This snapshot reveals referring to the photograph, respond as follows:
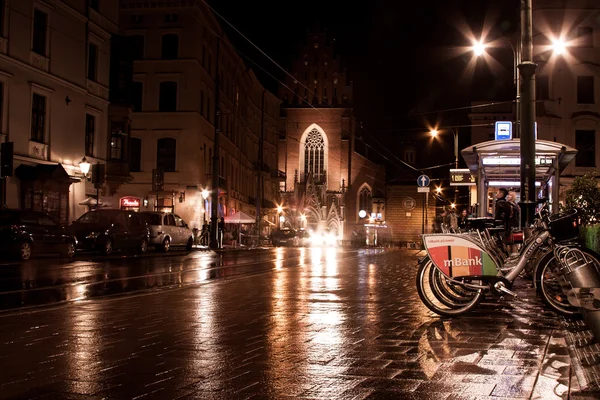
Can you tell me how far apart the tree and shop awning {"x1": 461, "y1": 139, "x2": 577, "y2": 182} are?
27.3 inches

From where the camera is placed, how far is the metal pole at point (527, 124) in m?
12.0

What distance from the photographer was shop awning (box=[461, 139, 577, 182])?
17.0 m

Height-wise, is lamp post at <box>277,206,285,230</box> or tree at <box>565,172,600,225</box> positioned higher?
lamp post at <box>277,206,285,230</box>

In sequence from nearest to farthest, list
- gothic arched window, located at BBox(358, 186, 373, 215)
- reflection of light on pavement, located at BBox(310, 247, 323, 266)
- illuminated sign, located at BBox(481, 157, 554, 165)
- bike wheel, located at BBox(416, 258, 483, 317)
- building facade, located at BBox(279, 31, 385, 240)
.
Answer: bike wheel, located at BBox(416, 258, 483, 317), illuminated sign, located at BBox(481, 157, 554, 165), reflection of light on pavement, located at BBox(310, 247, 323, 266), building facade, located at BBox(279, 31, 385, 240), gothic arched window, located at BBox(358, 186, 373, 215)

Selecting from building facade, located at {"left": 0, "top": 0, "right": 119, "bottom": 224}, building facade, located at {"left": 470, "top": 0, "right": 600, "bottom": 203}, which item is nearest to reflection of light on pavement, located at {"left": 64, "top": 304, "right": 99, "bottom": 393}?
building facade, located at {"left": 0, "top": 0, "right": 119, "bottom": 224}

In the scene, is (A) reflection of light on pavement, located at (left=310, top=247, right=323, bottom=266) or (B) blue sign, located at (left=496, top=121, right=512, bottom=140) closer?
(B) blue sign, located at (left=496, top=121, right=512, bottom=140)

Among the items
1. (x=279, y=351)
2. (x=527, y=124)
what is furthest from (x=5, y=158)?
(x=279, y=351)

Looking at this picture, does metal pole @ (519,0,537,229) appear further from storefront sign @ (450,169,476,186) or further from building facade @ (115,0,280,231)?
building facade @ (115,0,280,231)

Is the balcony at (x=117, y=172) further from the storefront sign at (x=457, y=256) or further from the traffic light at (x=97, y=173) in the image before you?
the storefront sign at (x=457, y=256)

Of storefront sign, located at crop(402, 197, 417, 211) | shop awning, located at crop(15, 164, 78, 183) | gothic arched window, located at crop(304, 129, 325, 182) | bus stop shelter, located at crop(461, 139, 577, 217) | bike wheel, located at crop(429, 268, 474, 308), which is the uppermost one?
gothic arched window, located at crop(304, 129, 325, 182)

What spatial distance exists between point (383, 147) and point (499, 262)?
272 feet

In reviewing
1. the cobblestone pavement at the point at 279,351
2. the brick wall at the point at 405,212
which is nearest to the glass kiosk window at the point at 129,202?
the cobblestone pavement at the point at 279,351

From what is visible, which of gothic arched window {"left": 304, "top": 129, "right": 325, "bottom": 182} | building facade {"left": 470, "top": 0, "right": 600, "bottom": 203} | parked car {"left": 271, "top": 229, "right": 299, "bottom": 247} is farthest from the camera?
gothic arched window {"left": 304, "top": 129, "right": 325, "bottom": 182}

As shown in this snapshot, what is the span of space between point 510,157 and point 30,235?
14.3m
